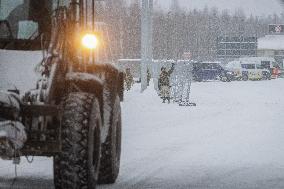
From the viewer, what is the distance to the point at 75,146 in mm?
7285

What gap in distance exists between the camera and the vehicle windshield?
7.64 meters

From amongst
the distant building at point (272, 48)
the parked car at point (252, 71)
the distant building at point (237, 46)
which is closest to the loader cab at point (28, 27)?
the parked car at point (252, 71)

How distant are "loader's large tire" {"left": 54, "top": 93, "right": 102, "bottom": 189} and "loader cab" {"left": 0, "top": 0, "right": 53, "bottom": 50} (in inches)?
26.2

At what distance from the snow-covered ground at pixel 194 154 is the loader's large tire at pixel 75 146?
Result: 740 millimetres

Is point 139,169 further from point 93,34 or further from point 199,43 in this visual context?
point 199,43

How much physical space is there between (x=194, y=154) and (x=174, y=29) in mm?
121317

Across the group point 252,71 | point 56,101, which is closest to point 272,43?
point 252,71

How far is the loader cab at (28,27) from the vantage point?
764 cm

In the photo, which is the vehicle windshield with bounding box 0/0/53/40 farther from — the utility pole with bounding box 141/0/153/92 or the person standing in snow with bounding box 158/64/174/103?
the utility pole with bounding box 141/0/153/92

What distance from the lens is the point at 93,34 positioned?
335 inches

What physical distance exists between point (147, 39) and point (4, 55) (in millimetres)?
30272

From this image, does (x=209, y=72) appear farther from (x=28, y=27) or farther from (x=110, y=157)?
(x=28, y=27)

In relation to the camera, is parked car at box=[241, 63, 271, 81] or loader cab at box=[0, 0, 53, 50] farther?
parked car at box=[241, 63, 271, 81]

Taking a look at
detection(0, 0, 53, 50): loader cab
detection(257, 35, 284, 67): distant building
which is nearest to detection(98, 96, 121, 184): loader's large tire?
detection(0, 0, 53, 50): loader cab
